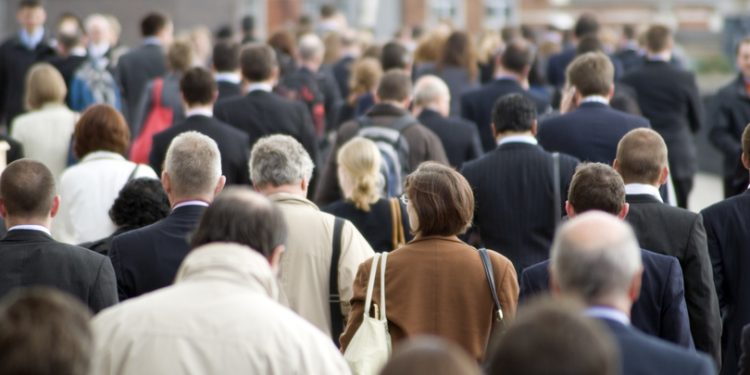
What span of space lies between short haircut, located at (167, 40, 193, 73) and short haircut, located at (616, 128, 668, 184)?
243 inches

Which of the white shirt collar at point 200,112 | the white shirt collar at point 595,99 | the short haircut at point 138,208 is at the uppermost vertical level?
the white shirt collar at point 595,99

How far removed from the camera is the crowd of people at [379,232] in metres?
4.08

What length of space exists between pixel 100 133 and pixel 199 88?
1175 mm

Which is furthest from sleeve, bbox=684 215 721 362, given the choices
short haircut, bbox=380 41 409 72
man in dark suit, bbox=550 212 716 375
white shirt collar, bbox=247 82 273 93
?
short haircut, bbox=380 41 409 72

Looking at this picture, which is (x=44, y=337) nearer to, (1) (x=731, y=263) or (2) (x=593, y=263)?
(2) (x=593, y=263)

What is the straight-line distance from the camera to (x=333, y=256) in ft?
22.0

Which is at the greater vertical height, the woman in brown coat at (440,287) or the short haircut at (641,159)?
the short haircut at (641,159)

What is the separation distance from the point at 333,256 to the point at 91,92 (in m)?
7.49

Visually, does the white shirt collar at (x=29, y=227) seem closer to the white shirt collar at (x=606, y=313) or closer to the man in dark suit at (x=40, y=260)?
the man in dark suit at (x=40, y=260)

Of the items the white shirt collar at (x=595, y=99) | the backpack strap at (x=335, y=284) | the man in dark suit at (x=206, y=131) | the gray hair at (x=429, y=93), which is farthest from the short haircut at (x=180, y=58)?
the backpack strap at (x=335, y=284)

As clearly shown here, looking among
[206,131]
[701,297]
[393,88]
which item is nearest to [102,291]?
[701,297]

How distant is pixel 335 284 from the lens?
6.72 metres

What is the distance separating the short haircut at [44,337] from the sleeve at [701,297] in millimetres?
3837

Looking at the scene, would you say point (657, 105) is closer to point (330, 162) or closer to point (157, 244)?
point (330, 162)
